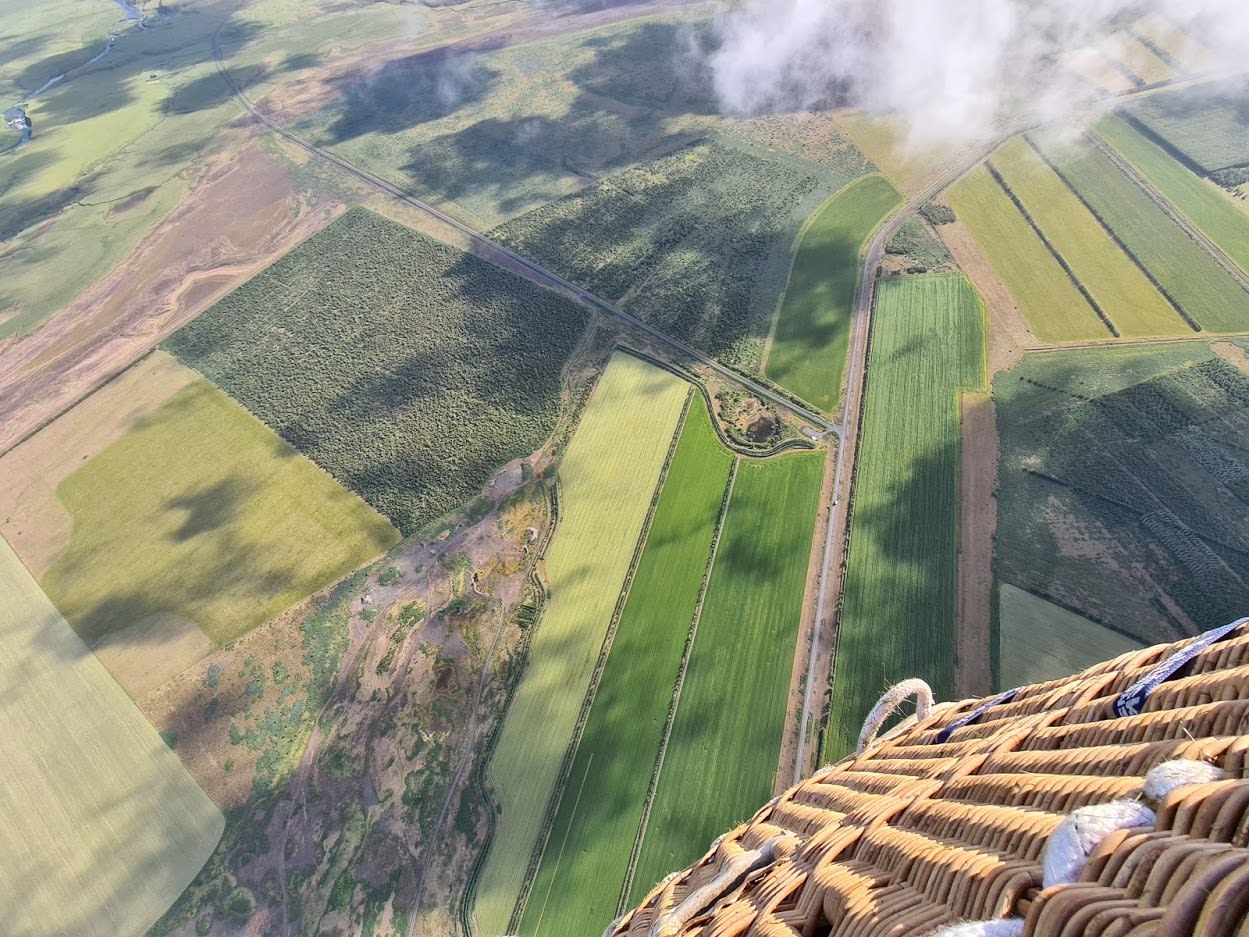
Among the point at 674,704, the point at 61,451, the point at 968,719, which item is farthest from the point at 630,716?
the point at 61,451

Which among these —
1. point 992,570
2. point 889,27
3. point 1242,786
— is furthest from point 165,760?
point 889,27

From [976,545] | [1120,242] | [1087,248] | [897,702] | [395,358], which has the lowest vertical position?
[976,545]

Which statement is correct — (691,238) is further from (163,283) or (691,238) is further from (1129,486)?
(163,283)

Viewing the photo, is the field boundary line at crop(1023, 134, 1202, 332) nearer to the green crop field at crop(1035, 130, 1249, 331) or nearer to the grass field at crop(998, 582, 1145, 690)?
the green crop field at crop(1035, 130, 1249, 331)

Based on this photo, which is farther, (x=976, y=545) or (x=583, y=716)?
(x=976, y=545)

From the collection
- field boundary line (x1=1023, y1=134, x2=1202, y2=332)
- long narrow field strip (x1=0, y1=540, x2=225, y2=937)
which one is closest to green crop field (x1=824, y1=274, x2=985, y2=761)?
field boundary line (x1=1023, y1=134, x2=1202, y2=332)

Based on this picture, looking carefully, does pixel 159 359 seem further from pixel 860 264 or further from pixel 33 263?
pixel 860 264

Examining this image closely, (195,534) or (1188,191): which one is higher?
(1188,191)
